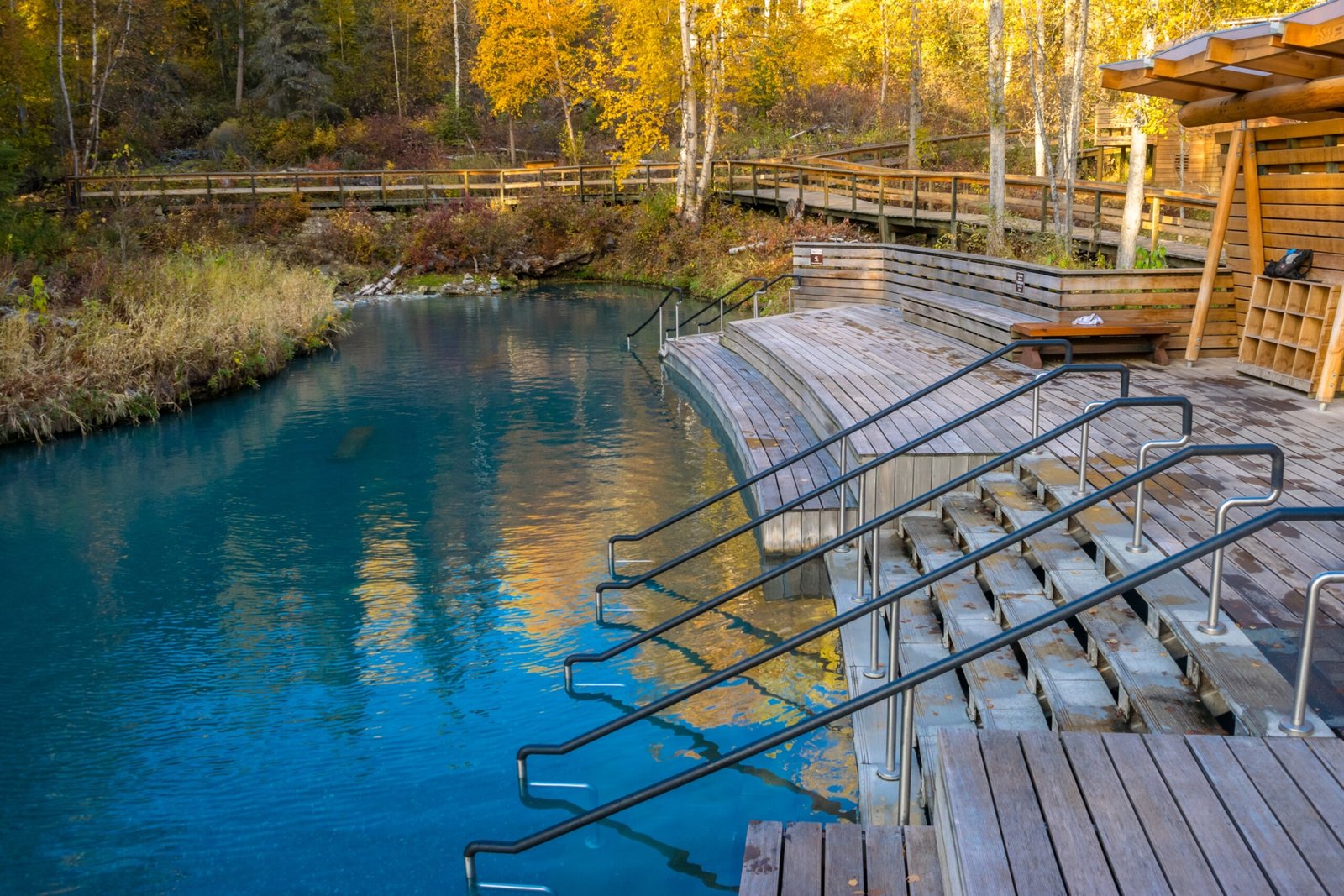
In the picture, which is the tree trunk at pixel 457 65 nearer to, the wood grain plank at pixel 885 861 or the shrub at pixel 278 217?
the shrub at pixel 278 217

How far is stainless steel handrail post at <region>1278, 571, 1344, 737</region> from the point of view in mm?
3724

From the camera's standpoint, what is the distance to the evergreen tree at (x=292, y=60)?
1663 inches

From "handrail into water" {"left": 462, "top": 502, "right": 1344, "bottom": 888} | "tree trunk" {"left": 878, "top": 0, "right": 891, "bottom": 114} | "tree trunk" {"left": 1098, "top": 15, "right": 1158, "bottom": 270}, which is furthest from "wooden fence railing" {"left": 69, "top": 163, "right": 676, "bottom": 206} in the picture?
"handrail into water" {"left": 462, "top": 502, "right": 1344, "bottom": 888}

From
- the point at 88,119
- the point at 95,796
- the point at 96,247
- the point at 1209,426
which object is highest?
the point at 88,119

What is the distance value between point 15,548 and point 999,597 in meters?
8.79

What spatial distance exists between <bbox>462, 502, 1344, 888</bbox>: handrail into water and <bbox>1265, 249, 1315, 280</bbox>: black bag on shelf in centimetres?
616

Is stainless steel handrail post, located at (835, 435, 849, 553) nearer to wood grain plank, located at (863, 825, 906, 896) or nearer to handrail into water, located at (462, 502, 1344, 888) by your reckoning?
handrail into water, located at (462, 502, 1344, 888)

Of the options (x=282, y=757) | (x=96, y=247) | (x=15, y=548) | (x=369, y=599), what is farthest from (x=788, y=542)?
(x=96, y=247)

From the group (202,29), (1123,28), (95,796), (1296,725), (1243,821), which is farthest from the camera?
(202,29)

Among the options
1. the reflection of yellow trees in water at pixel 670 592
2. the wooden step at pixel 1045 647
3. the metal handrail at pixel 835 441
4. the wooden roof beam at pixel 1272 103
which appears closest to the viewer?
the wooden step at pixel 1045 647

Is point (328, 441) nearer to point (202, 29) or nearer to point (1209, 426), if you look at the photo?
point (1209, 426)

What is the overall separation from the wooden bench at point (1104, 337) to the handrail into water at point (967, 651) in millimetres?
6278

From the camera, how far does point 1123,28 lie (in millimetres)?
24609

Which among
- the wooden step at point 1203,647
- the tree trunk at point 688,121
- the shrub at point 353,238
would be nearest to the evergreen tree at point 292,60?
the shrub at point 353,238
